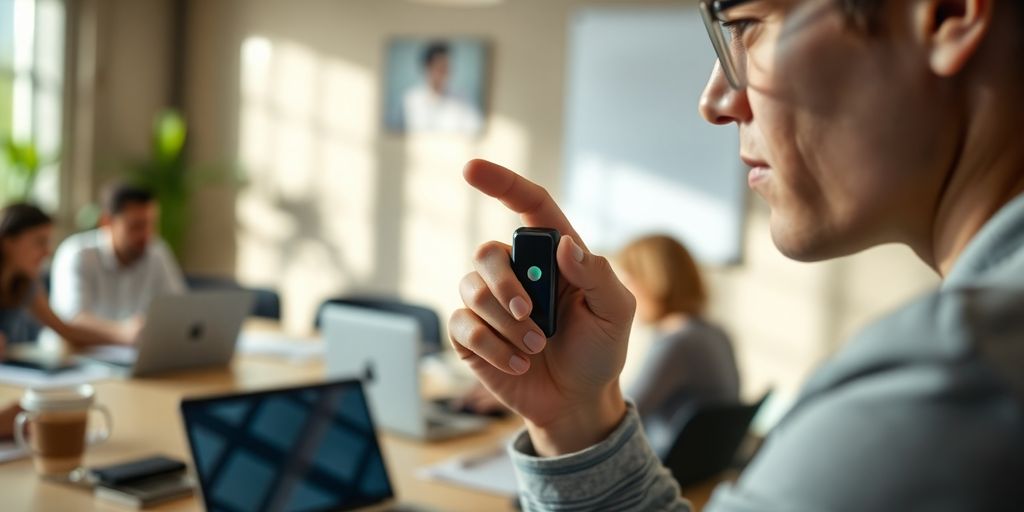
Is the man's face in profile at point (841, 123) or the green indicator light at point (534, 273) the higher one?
the man's face in profile at point (841, 123)

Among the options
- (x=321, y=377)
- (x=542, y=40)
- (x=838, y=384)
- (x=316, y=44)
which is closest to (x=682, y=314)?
(x=321, y=377)

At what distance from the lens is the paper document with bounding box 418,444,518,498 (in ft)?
6.77

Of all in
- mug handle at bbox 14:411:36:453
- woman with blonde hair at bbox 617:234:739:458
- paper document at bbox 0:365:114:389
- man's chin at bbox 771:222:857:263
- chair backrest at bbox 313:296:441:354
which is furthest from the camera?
chair backrest at bbox 313:296:441:354

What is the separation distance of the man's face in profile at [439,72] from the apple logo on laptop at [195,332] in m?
3.39

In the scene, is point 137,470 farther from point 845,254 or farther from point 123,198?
point 123,198

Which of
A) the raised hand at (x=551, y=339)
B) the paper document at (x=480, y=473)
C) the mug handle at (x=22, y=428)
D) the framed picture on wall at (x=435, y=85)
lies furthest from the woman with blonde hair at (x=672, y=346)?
the framed picture on wall at (x=435, y=85)

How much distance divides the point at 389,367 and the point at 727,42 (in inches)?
75.0

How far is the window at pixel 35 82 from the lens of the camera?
6.19 metres

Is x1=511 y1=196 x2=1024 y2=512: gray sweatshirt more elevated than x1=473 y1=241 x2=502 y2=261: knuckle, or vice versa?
x1=511 y1=196 x2=1024 y2=512: gray sweatshirt

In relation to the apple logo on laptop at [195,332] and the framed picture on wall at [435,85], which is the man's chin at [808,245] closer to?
the apple logo on laptop at [195,332]

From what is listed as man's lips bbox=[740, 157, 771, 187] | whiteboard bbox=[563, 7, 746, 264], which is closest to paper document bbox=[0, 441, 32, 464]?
man's lips bbox=[740, 157, 771, 187]

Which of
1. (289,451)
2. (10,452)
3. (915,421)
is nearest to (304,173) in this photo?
(10,452)

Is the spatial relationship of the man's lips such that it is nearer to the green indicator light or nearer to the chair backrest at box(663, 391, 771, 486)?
the green indicator light

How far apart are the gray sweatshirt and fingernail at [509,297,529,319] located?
→ 0.49m
